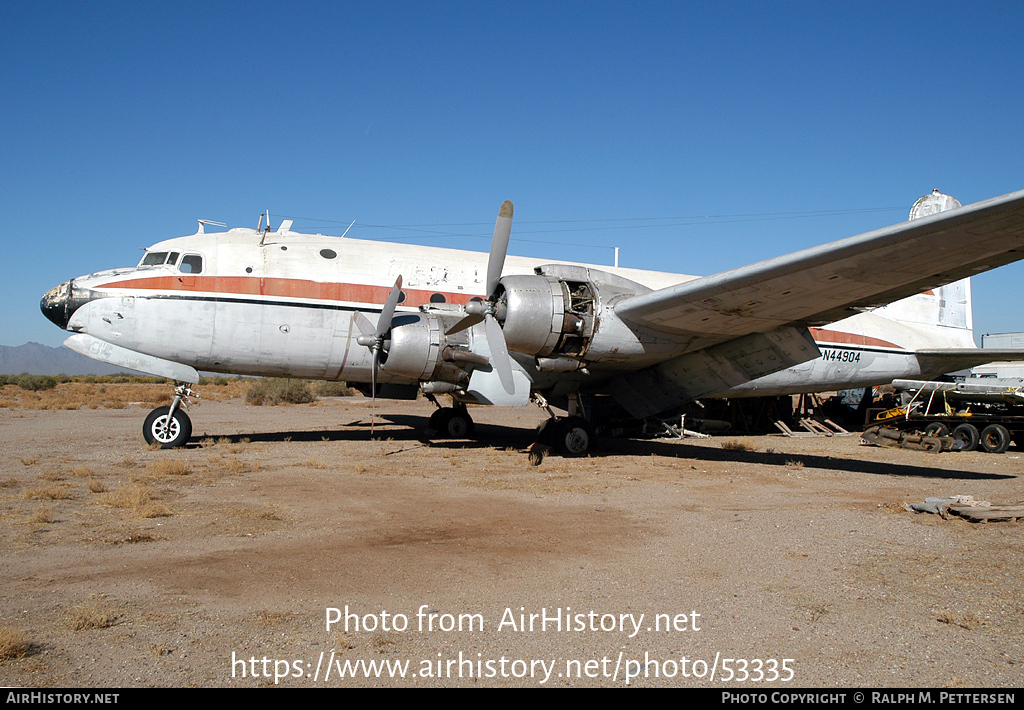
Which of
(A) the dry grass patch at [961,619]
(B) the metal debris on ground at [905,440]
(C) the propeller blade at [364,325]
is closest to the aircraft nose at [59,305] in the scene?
(C) the propeller blade at [364,325]

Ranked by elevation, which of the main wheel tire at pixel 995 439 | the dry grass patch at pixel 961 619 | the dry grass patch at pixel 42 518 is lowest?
the dry grass patch at pixel 42 518

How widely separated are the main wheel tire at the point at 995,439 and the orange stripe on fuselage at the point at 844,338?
2693mm

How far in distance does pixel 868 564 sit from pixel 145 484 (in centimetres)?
839

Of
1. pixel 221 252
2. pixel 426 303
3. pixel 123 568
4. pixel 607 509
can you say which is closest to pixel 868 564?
pixel 607 509

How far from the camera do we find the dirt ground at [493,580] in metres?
3.46

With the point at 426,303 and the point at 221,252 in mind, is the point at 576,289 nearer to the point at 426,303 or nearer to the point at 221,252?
the point at 426,303

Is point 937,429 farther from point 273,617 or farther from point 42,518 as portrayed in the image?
point 42,518

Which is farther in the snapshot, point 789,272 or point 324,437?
point 324,437

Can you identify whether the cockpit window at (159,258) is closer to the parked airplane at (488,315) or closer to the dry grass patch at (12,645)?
the parked airplane at (488,315)

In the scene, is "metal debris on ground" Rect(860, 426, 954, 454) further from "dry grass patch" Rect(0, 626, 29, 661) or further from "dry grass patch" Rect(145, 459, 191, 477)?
"dry grass patch" Rect(0, 626, 29, 661)

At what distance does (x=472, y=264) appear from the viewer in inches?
578

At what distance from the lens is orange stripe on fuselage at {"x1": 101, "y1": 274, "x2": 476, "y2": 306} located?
40.1 feet

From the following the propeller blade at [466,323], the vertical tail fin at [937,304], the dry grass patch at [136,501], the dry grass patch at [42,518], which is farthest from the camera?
the vertical tail fin at [937,304]
